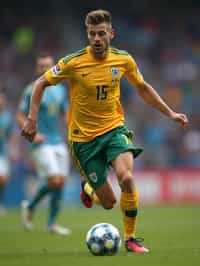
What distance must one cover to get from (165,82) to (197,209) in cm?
714

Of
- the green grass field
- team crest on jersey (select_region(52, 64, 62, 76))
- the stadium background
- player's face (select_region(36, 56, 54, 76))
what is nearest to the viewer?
the green grass field

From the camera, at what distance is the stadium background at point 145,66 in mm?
20203

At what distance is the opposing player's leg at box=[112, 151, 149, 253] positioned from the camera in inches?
322

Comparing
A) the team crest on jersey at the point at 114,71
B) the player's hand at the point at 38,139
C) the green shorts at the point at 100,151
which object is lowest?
the green shorts at the point at 100,151

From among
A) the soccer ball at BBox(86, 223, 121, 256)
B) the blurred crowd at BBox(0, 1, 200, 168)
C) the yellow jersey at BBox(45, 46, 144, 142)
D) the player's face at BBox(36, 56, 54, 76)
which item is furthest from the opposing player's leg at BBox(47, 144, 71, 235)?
the blurred crowd at BBox(0, 1, 200, 168)

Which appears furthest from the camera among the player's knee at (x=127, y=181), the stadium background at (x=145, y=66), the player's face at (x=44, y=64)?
the stadium background at (x=145, y=66)

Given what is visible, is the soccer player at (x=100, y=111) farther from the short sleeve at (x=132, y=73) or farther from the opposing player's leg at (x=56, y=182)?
the opposing player's leg at (x=56, y=182)

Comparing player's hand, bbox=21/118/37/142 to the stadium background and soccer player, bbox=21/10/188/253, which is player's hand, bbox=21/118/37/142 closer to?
soccer player, bbox=21/10/188/253

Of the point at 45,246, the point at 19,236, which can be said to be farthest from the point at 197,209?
the point at 45,246

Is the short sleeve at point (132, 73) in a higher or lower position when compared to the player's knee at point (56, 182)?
higher

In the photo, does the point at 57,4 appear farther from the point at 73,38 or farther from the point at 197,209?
the point at 197,209

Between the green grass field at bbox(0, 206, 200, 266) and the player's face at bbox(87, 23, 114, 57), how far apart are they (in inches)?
81.2

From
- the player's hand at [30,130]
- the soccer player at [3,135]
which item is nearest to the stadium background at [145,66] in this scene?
the soccer player at [3,135]

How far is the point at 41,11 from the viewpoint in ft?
83.8
